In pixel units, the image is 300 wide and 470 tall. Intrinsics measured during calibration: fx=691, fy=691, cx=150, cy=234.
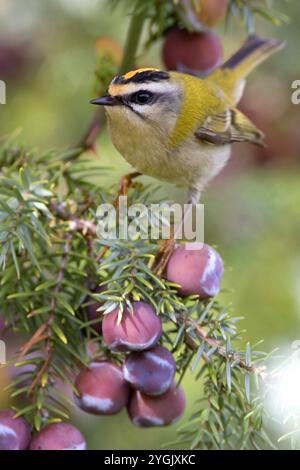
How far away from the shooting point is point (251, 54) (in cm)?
324

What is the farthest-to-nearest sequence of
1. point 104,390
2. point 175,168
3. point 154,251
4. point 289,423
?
point 175,168 < point 154,251 < point 104,390 < point 289,423

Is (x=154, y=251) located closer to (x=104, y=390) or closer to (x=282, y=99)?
(x=104, y=390)

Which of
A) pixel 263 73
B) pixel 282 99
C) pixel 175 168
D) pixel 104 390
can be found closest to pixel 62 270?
pixel 104 390

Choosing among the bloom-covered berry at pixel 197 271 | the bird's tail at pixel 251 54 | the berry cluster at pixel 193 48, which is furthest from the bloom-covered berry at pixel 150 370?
the bird's tail at pixel 251 54

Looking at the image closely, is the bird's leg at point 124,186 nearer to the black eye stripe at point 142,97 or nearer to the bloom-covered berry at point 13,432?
the black eye stripe at point 142,97

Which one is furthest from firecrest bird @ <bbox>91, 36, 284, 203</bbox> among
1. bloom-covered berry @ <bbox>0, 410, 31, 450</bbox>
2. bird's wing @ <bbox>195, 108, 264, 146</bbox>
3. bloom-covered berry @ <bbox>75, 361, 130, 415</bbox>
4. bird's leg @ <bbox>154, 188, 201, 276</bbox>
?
bloom-covered berry @ <bbox>0, 410, 31, 450</bbox>

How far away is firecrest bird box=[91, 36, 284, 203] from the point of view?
2.38 meters

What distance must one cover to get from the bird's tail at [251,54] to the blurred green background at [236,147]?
0.09 metres

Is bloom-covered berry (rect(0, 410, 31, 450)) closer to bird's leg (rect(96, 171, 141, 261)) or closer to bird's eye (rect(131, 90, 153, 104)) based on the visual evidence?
bird's leg (rect(96, 171, 141, 261))

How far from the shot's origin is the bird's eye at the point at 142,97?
2372 millimetres

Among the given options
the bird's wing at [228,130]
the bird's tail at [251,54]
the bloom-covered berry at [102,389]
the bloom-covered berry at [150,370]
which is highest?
the bird's tail at [251,54]

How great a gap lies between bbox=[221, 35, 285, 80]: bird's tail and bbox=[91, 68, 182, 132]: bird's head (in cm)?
65
